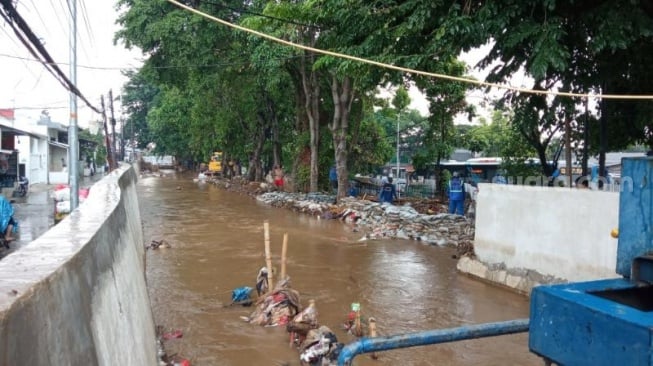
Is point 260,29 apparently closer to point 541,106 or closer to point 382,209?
point 382,209

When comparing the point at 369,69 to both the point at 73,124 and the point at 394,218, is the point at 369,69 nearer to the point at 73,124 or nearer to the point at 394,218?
the point at 73,124

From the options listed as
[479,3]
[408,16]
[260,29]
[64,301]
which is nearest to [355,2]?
[408,16]

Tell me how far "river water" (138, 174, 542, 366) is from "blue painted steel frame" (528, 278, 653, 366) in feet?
12.8

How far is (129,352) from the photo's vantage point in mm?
3410

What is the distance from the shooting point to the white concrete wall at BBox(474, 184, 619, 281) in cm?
760

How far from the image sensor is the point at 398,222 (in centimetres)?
1678

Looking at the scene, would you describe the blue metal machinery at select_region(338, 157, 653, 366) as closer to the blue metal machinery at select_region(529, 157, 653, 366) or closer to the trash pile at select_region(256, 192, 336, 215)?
the blue metal machinery at select_region(529, 157, 653, 366)

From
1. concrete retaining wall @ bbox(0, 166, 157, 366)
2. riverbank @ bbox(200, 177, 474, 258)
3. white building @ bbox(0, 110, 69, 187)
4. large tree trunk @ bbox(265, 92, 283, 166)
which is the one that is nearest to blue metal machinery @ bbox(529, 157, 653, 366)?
concrete retaining wall @ bbox(0, 166, 157, 366)

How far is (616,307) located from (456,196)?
15.4 meters

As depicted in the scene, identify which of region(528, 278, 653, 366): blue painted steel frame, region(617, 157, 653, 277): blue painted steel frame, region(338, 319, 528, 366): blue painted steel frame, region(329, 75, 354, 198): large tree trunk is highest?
region(329, 75, 354, 198): large tree trunk

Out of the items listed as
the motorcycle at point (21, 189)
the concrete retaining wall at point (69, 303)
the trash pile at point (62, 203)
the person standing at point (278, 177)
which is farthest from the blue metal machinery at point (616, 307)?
the person standing at point (278, 177)

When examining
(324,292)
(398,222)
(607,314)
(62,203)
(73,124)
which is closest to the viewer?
(607,314)

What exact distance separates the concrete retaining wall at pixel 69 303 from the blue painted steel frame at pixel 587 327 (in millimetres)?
1985

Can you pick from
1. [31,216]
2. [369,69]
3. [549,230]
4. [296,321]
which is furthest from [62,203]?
[549,230]
